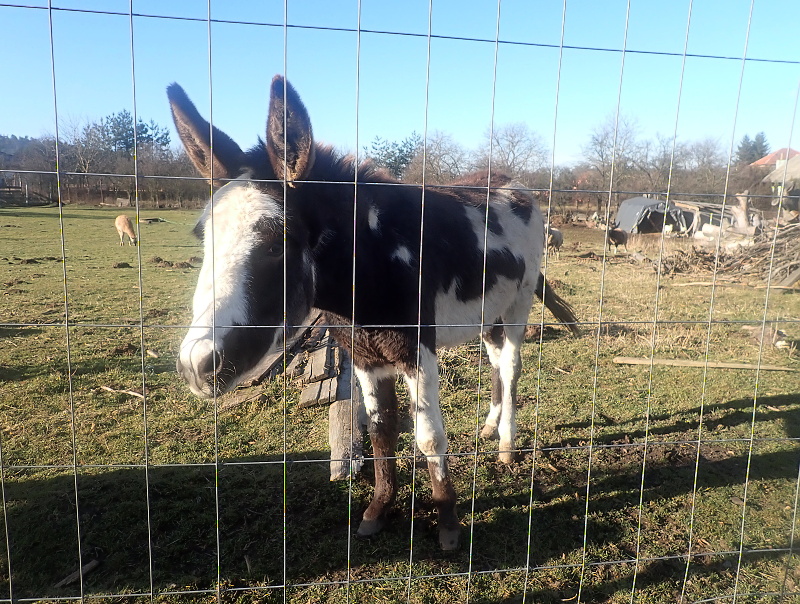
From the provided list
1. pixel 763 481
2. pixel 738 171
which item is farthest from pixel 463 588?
pixel 738 171

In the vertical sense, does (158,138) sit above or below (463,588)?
above

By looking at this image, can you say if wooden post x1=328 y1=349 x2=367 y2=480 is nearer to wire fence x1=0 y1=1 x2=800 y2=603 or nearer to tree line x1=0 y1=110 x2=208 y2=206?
wire fence x1=0 y1=1 x2=800 y2=603

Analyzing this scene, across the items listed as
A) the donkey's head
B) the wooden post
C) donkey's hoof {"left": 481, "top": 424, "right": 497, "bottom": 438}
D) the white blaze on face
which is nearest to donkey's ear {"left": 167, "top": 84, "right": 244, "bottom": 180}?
the donkey's head

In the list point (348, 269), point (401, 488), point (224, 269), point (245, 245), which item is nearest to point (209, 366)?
point (224, 269)

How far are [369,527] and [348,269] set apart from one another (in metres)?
1.88

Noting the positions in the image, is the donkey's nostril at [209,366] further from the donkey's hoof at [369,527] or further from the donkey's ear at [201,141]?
the donkey's hoof at [369,527]

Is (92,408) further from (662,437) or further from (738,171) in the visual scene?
(738,171)

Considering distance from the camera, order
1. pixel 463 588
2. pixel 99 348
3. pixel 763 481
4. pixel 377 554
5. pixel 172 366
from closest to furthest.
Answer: pixel 463 588
pixel 377 554
pixel 763 481
pixel 172 366
pixel 99 348

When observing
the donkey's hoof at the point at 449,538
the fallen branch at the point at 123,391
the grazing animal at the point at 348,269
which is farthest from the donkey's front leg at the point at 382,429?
the fallen branch at the point at 123,391

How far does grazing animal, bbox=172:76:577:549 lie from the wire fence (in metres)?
0.13

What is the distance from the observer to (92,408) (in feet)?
18.0

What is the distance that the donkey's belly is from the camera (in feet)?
12.1

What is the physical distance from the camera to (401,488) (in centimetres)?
420

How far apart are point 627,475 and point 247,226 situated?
12.6ft
